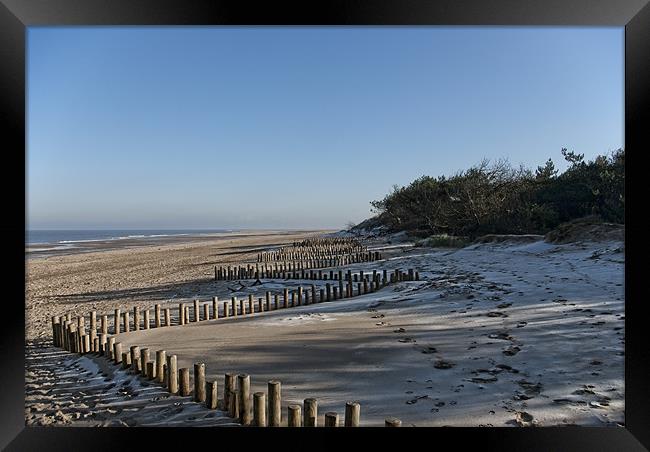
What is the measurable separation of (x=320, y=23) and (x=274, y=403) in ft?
10.5

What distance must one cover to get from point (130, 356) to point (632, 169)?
5.81 metres

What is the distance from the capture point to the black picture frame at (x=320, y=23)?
2758 millimetres

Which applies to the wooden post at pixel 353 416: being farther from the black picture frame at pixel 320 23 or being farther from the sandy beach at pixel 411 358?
the sandy beach at pixel 411 358

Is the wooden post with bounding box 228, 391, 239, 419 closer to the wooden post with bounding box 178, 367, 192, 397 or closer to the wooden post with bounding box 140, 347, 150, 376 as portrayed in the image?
the wooden post with bounding box 178, 367, 192, 397

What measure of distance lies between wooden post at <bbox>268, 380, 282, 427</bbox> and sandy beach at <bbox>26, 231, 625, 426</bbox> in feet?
1.09

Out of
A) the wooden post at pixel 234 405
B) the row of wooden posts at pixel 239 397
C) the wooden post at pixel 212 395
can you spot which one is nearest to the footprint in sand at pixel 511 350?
the row of wooden posts at pixel 239 397

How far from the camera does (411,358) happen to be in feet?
14.7

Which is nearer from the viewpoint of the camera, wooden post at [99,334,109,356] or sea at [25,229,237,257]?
wooden post at [99,334,109,356]

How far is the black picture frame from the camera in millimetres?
2758

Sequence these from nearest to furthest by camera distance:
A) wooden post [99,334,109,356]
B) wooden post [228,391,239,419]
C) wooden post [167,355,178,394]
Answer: wooden post [228,391,239,419] → wooden post [167,355,178,394] → wooden post [99,334,109,356]

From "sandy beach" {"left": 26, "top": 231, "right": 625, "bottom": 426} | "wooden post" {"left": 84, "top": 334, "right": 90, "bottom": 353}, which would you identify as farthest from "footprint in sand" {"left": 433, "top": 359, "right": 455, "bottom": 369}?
"wooden post" {"left": 84, "top": 334, "right": 90, "bottom": 353}

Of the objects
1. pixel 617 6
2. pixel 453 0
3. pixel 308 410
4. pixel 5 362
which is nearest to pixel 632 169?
pixel 617 6

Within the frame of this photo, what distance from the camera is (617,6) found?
281cm

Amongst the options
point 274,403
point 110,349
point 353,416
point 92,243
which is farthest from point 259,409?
point 92,243
